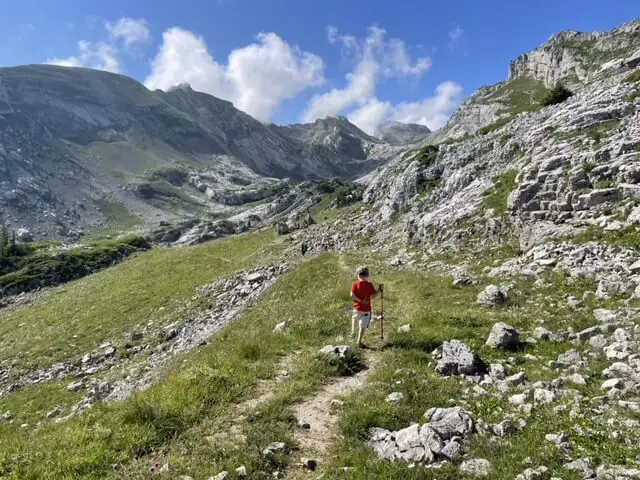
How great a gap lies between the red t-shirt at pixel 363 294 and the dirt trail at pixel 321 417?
8.67ft

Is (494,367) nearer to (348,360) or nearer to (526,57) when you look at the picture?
(348,360)

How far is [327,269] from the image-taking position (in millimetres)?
35156

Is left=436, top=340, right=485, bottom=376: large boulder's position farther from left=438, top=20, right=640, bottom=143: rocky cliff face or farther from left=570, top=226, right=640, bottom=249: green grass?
left=438, top=20, right=640, bottom=143: rocky cliff face

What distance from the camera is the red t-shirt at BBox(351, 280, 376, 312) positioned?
1588cm

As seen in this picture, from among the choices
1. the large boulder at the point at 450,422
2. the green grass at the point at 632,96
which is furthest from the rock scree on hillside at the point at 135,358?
the green grass at the point at 632,96

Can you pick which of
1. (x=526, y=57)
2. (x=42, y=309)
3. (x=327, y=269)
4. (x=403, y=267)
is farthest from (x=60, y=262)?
(x=526, y=57)

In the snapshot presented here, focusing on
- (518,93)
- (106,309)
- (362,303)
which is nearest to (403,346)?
(362,303)

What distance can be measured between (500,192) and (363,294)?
22834 millimetres

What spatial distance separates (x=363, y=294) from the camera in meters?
16.0

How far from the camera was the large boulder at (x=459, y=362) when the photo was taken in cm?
1228

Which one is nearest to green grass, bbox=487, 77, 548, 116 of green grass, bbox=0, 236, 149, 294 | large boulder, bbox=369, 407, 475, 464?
green grass, bbox=0, 236, 149, 294

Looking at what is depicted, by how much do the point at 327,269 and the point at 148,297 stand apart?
20.3 m

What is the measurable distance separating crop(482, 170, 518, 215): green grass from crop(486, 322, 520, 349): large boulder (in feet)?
59.6

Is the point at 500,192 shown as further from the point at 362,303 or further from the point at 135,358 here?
the point at 135,358
